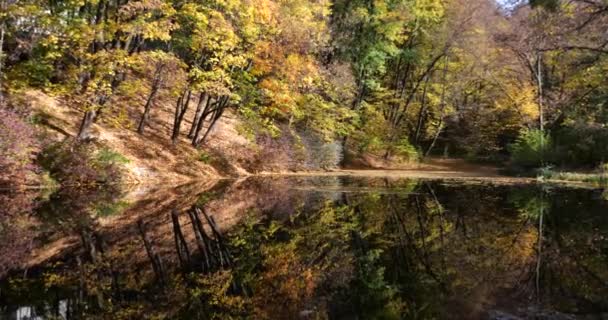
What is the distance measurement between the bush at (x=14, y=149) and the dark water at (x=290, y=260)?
1.38 m

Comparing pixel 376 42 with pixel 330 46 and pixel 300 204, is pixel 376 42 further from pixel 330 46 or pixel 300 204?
pixel 300 204

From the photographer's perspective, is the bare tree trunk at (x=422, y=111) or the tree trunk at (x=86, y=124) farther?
the bare tree trunk at (x=422, y=111)

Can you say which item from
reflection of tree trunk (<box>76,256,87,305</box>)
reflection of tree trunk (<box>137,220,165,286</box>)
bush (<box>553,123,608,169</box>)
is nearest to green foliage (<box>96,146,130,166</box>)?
reflection of tree trunk (<box>137,220,165,286</box>)

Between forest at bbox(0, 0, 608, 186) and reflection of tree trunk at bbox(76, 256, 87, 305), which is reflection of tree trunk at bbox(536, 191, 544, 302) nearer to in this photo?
reflection of tree trunk at bbox(76, 256, 87, 305)

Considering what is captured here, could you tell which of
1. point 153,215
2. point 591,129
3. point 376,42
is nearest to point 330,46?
point 376,42

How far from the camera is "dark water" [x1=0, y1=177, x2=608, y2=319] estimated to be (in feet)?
18.3

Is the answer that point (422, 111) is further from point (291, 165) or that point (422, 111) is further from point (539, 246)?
point (539, 246)

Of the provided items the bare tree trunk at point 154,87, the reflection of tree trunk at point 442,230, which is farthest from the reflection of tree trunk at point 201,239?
the bare tree trunk at point 154,87

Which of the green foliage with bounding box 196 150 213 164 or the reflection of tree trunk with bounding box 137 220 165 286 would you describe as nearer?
the reflection of tree trunk with bounding box 137 220 165 286

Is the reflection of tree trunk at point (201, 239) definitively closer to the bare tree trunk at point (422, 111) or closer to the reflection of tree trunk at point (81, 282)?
the reflection of tree trunk at point (81, 282)

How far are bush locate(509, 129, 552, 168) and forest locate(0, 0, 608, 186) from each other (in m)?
0.08

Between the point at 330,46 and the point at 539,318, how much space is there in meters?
26.6

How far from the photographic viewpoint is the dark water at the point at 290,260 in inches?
220

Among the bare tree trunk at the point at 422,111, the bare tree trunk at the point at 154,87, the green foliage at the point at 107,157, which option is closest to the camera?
the green foliage at the point at 107,157
